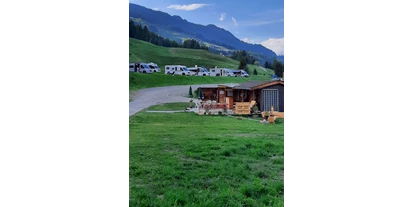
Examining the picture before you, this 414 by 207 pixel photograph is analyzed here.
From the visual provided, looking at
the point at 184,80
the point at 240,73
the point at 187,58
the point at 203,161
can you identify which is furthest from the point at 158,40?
the point at 203,161

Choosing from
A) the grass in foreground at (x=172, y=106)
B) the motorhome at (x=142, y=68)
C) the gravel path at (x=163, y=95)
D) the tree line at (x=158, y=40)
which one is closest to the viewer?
the motorhome at (x=142, y=68)

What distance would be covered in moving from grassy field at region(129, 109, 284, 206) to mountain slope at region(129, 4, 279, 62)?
2.24 feet

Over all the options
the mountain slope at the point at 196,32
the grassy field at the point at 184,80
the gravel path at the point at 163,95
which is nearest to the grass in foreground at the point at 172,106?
the gravel path at the point at 163,95

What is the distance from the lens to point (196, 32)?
2.62m

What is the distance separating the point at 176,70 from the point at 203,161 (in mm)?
822

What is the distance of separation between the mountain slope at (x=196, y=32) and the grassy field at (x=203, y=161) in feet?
2.24

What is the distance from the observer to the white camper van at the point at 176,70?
2.41m

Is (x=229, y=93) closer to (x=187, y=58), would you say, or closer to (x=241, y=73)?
(x=241, y=73)

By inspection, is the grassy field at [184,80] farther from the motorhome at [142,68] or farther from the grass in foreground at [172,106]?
the grass in foreground at [172,106]
